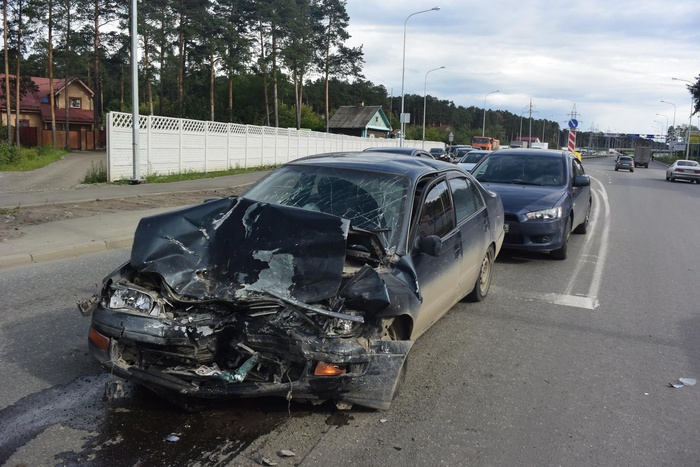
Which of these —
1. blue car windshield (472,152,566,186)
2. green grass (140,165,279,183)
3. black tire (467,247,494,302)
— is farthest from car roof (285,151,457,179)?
green grass (140,165,279,183)

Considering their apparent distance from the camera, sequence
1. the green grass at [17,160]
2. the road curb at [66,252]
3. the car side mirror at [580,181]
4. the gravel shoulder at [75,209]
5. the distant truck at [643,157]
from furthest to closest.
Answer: the distant truck at [643,157] → the green grass at [17,160] → the gravel shoulder at [75,209] → the car side mirror at [580,181] → the road curb at [66,252]

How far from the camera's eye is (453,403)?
13.6 ft

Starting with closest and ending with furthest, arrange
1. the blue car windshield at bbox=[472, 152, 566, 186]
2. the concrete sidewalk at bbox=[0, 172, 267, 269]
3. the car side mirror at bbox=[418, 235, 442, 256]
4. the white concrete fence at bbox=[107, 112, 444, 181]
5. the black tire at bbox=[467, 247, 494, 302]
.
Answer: the car side mirror at bbox=[418, 235, 442, 256]
the black tire at bbox=[467, 247, 494, 302]
the concrete sidewalk at bbox=[0, 172, 267, 269]
the blue car windshield at bbox=[472, 152, 566, 186]
the white concrete fence at bbox=[107, 112, 444, 181]

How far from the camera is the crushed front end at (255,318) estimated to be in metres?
3.42

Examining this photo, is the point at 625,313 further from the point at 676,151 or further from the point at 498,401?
the point at 676,151

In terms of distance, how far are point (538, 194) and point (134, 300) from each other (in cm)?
712

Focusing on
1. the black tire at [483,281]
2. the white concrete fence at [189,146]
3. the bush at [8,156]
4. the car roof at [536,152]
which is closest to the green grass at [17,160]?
the bush at [8,156]

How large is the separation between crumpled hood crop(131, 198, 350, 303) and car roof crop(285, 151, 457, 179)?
1.29 m

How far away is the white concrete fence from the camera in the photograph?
62.7ft

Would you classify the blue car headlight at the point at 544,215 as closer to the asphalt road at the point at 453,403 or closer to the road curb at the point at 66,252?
the asphalt road at the point at 453,403

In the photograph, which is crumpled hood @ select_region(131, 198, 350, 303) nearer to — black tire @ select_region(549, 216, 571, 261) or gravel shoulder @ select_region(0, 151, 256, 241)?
black tire @ select_region(549, 216, 571, 261)

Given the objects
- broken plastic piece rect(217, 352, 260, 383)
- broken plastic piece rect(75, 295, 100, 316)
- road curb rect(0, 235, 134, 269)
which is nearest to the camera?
broken plastic piece rect(217, 352, 260, 383)

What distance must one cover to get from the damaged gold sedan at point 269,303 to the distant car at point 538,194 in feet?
13.7

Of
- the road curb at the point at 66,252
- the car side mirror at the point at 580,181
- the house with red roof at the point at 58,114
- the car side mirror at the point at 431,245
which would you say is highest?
the house with red roof at the point at 58,114
